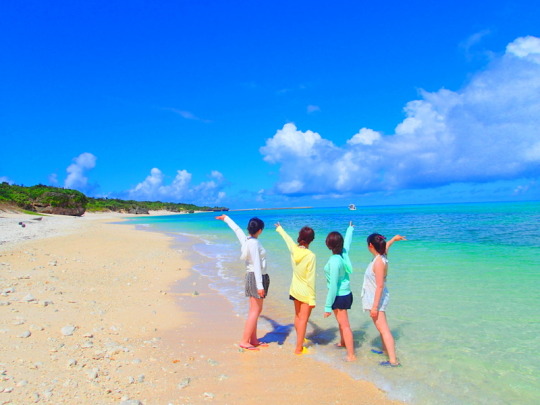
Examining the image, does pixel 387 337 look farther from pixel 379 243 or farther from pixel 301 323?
pixel 379 243

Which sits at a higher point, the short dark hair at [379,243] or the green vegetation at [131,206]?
the green vegetation at [131,206]

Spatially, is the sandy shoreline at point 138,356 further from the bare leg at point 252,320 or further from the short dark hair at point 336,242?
the short dark hair at point 336,242

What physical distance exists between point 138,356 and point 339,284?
3.15m

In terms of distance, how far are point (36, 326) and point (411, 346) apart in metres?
6.17

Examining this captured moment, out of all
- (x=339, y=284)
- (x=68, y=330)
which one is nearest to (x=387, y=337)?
(x=339, y=284)

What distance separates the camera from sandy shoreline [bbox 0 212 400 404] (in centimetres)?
397

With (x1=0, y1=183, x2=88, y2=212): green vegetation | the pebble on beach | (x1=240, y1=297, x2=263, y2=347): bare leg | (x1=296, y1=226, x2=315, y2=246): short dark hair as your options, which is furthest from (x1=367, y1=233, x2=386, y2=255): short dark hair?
(x1=0, y1=183, x2=88, y2=212): green vegetation

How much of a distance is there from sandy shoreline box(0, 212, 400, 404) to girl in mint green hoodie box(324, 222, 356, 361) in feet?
2.04

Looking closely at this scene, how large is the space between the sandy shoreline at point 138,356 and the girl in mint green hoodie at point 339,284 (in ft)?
2.04

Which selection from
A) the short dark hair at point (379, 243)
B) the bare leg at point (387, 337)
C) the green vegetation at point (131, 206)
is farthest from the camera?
the green vegetation at point (131, 206)

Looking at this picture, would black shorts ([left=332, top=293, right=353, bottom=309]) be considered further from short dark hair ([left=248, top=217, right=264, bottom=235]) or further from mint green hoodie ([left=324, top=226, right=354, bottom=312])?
short dark hair ([left=248, top=217, right=264, bottom=235])

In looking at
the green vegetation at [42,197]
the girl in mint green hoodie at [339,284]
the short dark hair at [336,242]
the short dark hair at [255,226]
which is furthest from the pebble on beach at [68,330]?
the green vegetation at [42,197]

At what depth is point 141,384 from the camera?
417 centimetres

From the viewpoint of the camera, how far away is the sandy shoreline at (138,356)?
13.0 ft
